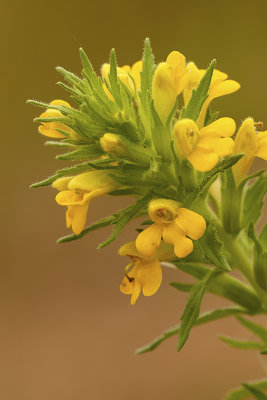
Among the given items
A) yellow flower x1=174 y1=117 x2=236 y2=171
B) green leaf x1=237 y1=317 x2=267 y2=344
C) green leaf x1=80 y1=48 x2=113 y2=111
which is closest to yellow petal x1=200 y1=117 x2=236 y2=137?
yellow flower x1=174 y1=117 x2=236 y2=171

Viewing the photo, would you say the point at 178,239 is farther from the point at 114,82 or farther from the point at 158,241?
the point at 114,82

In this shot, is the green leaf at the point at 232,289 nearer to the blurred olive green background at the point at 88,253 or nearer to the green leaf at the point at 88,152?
the green leaf at the point at 88,152

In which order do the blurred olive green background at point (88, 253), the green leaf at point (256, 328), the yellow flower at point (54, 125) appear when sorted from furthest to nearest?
1. the blurred olive green background at point (88, 253)
2. the green leaf at point (256, 328)
3. the yellow flower at point (54, 125)

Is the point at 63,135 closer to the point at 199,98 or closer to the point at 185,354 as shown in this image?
the point at 199,98

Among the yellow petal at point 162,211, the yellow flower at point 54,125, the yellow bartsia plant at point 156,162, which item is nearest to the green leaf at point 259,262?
the yellow bartsia plant at point 156,162

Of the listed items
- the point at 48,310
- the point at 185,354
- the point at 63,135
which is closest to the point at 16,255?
the point at 48,310

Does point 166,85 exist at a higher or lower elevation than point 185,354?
higher

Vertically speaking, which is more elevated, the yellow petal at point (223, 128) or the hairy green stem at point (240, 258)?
the yellow petal at point (223, 128)
